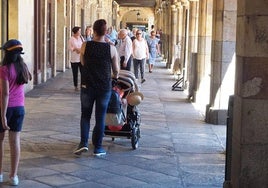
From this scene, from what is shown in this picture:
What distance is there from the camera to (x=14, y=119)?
20.2ft

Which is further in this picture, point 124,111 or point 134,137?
point 124,111

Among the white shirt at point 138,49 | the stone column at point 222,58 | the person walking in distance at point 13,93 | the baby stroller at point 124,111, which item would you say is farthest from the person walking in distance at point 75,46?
the person walking in distance at point 13,93

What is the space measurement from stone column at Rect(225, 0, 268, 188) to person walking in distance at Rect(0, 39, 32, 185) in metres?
2.25

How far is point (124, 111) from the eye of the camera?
838 centimetres

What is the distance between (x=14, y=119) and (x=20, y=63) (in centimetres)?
58

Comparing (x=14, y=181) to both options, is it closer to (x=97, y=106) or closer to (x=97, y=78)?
(x=97, y=106)

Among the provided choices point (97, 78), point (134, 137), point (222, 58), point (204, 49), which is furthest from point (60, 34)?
point (97, 78)

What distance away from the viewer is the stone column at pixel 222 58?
10297mm

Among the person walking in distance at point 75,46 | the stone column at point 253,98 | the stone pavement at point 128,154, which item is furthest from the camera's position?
the person walking in distance at point 75,46

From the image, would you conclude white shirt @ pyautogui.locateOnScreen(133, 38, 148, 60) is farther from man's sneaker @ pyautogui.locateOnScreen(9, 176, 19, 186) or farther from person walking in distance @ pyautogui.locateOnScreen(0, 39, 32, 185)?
man's sneaker @ pyautogui.locateOnScreen(9, 176, 19, 186)

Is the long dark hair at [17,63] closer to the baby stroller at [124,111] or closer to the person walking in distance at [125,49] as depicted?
the baby stroller at [124,111]

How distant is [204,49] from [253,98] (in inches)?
297

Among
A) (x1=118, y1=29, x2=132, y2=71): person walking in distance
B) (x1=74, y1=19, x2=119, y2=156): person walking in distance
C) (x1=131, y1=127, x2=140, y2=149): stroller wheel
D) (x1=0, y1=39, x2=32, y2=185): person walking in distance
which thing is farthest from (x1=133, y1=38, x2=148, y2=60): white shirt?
(x1=0, y1=39, x2=32, y2=185): person walking in distance

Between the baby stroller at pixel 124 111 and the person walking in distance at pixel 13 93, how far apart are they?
2.09 metres
